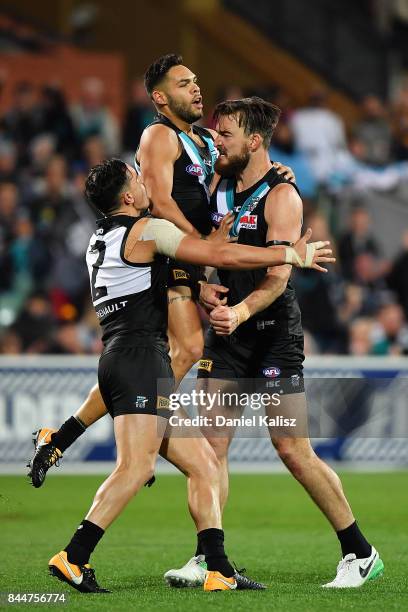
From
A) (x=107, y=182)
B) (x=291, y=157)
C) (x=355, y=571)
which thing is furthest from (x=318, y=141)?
(x=355, y=571)

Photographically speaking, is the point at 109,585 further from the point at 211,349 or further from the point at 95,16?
the point at 95,16

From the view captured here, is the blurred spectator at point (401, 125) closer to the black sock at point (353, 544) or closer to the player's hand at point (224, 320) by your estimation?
the black sock at point (353, 544)

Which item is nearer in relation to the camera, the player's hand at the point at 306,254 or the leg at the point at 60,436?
the player's hand at the point at 306,254

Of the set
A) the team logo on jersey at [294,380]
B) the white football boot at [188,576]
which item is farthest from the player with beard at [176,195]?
the white football boot at [188,576]

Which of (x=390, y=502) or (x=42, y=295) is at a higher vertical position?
(x=42, y=295)

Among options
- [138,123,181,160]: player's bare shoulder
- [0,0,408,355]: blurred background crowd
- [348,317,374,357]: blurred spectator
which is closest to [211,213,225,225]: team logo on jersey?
[138,123,181,160]: player's bare shoulder

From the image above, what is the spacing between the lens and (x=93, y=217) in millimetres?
16875

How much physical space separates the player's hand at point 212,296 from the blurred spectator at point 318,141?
10.2m

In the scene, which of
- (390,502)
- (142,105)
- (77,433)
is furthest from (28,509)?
(142,105)

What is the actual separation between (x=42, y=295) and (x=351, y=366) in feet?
12.6

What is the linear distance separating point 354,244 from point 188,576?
10.0 m

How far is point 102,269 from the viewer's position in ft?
25.6

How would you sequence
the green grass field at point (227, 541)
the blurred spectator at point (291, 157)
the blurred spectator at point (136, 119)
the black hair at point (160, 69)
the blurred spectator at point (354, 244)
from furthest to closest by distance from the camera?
the blurred spectator at point (136, 119), the blurred spectator at point (291, 157), the blurred spectator at point (354, 244), the black hair at point (160, 69), the green grass field at point (227, 541)

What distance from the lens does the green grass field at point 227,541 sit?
7426 mm
